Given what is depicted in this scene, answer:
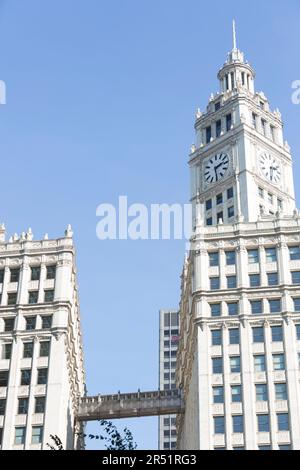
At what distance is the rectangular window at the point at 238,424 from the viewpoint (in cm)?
8919

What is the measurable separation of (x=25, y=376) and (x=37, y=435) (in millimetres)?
7106

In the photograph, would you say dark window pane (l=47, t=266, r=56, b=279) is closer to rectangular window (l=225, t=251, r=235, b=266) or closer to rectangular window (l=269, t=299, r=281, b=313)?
rectangular window (l=225, t=251, r=235, b=266)

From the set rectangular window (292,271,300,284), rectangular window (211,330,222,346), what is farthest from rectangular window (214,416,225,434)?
rectangular window (292,271,300,284)

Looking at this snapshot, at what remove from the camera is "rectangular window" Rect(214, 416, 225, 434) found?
8950 cm

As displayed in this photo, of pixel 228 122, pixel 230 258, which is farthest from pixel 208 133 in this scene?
pixel 230 258

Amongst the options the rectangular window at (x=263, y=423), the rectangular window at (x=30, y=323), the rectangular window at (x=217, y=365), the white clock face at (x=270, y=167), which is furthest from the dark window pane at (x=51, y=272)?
the white clock face at (x=270, y=167)

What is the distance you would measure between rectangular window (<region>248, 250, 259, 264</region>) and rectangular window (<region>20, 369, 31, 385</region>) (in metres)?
27.2

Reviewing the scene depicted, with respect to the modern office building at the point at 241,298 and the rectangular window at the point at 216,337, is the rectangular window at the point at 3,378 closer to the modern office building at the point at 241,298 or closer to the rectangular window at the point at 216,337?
the modern office building at the point at 241,298

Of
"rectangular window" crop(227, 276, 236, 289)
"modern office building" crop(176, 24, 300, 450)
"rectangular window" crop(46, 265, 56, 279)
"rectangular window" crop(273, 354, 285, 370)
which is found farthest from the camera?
"rectangular window" crop(46, 265, 56, 279)

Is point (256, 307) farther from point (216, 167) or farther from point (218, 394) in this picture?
point (216, 167)

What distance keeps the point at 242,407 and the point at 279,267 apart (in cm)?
1718

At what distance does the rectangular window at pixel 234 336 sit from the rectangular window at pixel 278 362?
14.4 feet

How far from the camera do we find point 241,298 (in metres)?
97.7
